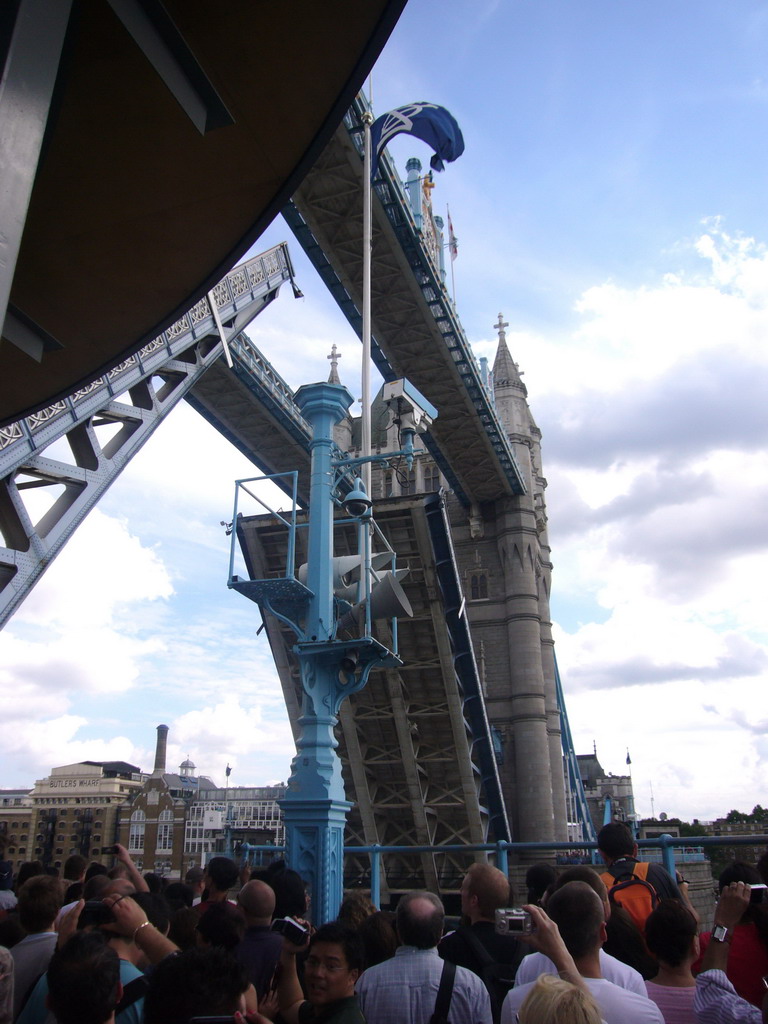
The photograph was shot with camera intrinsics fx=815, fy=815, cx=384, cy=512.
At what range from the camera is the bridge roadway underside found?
1864 cm

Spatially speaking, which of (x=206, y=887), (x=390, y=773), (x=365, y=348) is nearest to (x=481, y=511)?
(x=390, y=773)

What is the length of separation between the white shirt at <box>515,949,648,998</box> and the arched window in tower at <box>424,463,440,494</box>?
26.4 m

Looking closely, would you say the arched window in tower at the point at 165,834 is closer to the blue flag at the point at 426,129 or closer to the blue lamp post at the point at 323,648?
the blue flag at the point at 426,129

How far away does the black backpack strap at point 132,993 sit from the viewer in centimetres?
289

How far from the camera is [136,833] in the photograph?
230ft

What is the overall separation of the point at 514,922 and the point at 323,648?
21.1ft

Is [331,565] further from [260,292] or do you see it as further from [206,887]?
[260,292]

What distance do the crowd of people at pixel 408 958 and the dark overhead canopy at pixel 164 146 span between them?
279 cm

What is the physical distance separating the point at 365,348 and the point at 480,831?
13.9 m

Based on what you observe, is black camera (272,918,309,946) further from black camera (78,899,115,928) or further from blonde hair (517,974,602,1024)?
blonde hair (517,974,602,1024)

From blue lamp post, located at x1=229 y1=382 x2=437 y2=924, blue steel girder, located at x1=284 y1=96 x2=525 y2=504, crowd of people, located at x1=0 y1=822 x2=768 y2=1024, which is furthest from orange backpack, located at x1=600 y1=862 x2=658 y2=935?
blue steel girder, located at x1=284 y1=96 x2=525 y2=504

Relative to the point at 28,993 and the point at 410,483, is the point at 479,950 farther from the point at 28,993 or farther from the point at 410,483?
the point at 410,483

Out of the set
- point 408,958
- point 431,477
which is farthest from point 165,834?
point 408,958

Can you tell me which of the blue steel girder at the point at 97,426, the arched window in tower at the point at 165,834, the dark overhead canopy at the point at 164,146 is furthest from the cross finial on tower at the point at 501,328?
the arched window in tower at the point at 165,834
